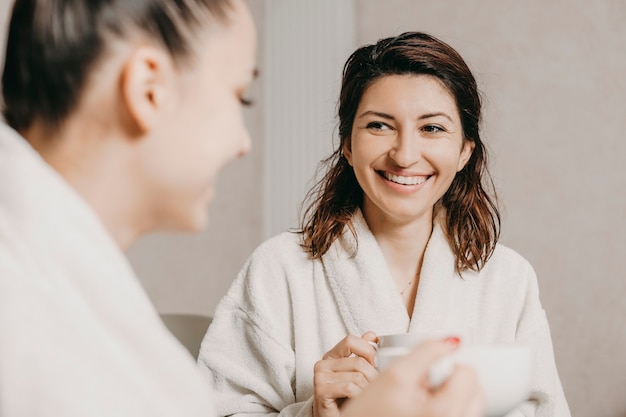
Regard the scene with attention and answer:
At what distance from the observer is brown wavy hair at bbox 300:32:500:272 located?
1.44 metres

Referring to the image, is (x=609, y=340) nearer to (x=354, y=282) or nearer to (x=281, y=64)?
(x=354, y=282)

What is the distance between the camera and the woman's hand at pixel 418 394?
2.03 feet

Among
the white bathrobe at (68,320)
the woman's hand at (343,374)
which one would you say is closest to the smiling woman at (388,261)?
the woman's hand at (343,374)

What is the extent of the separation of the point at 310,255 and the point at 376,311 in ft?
0.58

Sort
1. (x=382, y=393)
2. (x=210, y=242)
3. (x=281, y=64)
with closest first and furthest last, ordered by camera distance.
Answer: (x=382, y=393) < (x=210, y=242) < (x=281, y=64)

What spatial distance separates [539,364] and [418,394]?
874mm

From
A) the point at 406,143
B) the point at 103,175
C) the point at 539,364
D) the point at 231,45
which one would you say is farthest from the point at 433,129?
the point at 103,175

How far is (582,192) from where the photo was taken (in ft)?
7.66

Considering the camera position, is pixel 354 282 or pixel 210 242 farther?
pixel 210 242

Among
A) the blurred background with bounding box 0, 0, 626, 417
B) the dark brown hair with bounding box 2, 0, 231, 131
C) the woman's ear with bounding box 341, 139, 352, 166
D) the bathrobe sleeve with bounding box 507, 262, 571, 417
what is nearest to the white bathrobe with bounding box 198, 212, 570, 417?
the bathrobe sleeve with bounding box 507, 262, 571, 417

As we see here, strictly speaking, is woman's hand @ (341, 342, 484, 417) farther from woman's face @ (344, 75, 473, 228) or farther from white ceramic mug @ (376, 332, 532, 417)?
woman's face @ (344, 75, 473, 228)

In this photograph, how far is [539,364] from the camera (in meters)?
1.42

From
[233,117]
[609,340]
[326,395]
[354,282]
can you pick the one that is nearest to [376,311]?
[354,282]

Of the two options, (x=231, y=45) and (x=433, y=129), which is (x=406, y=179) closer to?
(x=433, y=129)
